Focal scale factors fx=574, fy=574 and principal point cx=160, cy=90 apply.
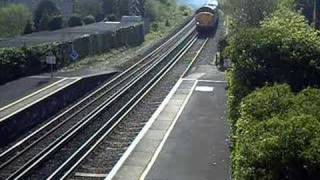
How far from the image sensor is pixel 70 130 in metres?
22.2

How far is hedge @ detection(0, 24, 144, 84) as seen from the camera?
100ft

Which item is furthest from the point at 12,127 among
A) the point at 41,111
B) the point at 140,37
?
the point at 140,37

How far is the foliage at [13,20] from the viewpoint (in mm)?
59719

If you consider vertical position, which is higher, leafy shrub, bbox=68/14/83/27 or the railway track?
leafy shrub, bbox=68/14/83/27

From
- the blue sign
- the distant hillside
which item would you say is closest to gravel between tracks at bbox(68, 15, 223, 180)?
the blue sign

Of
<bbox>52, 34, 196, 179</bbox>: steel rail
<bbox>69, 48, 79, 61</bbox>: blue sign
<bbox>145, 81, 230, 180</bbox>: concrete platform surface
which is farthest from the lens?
<bbox>69, 48, 79, 61</bbox>: blue sign

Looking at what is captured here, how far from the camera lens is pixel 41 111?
25250mm

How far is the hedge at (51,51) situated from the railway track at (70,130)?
4604 millimetres

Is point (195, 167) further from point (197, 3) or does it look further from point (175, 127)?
point (197, 3)

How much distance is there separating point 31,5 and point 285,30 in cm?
6643

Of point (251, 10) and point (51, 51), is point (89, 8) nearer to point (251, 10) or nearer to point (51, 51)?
point (251, 10)

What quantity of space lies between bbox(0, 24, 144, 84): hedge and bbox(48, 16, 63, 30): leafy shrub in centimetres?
781

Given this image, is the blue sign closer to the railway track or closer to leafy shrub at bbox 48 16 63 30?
the railway track

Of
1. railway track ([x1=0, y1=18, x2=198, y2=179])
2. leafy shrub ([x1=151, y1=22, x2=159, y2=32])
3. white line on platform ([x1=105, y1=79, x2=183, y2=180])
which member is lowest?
leafy shrub ([x1=151, y1=22, x2=159, y2=32])
